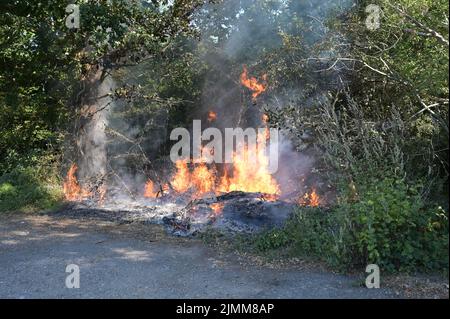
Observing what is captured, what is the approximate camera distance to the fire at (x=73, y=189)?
13.1 metres

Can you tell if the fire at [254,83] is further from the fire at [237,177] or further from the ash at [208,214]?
the ash at [208,214]

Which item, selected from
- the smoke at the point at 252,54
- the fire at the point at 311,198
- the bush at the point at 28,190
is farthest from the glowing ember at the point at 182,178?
the fire at the point at 311,198

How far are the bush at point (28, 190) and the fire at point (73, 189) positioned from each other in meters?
0.28

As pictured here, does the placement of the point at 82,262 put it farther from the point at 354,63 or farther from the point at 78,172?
the point at 78,172

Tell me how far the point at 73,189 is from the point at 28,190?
1232mm

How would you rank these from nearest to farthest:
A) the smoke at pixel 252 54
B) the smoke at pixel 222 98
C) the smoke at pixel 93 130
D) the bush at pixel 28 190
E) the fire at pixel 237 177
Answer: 1. the smoke at pixel 252 54
2. the bush at pixel 28 190
3. the smoke at pixel 222 98
4. the fire at pixel 237 177
5. the smoke at pixel 93 130

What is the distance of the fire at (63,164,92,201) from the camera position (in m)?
13.1

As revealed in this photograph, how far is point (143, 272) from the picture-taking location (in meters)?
6.58

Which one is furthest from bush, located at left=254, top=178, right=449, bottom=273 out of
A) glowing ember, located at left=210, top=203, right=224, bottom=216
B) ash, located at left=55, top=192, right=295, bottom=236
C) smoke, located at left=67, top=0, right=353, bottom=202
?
smoke, located at left=67, top=0, right=353, bottom=202

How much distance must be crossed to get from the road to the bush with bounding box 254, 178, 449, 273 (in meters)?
0.39

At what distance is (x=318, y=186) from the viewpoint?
10.8 metres

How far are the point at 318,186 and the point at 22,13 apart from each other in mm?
7456

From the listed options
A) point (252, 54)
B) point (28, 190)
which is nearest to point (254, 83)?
point (252, 54)
